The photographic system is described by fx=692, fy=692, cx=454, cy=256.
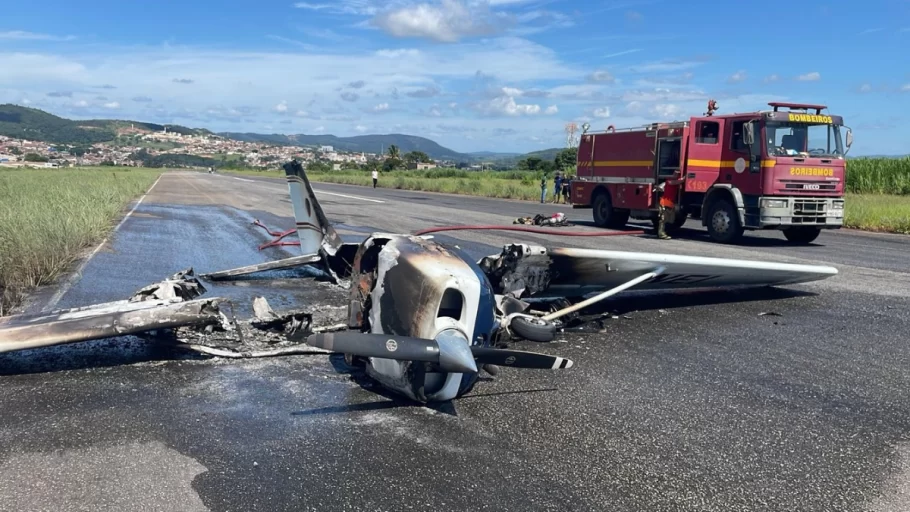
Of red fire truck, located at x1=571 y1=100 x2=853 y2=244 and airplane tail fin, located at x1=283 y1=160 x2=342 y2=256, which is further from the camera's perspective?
red fire truck, located at x1=571 y1=100 x2=853 y2=244

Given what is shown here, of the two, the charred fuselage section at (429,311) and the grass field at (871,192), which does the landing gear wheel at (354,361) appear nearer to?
the charred fuselage section at (429,311)

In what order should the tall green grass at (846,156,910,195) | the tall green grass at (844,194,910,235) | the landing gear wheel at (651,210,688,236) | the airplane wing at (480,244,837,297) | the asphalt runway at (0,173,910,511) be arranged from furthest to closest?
the tall green grass at (846,156,910,195) → the tall green grass at (844,194,910,235) → the landing gear wheel at (651,210,688,236) → the airplane wing at (480,244,837,297) → the asphalt runway at (0,173,910,511)

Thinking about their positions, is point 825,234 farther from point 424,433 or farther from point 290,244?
point 424,433

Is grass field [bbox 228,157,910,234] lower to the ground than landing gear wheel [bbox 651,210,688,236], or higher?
higher

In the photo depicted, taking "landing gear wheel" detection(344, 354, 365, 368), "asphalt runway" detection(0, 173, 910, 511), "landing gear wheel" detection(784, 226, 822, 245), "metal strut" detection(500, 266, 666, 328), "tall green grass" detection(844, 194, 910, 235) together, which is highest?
"tall green grass" detection(844, 194, 910, 235)

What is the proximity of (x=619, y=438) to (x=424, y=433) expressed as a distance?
113 centimetres

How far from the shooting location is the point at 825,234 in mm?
18266

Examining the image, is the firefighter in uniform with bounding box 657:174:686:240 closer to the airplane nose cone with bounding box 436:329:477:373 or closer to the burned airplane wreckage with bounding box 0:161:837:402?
the burned airplane wreckage with bounding box 0:161:837:402


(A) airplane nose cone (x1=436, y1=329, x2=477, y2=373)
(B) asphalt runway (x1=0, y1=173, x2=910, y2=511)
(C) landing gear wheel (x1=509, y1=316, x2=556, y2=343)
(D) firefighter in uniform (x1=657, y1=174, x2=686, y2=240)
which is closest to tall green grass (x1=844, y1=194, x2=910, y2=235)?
(D) firefighter in uniform (x1=657, y1=174, x2=686, y2=240)

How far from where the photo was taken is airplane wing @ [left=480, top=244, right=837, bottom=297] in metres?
6.58

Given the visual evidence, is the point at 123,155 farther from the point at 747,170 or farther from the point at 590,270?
the point at 590,270

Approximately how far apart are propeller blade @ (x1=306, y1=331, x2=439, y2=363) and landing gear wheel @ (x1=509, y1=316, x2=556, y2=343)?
72.3 inches

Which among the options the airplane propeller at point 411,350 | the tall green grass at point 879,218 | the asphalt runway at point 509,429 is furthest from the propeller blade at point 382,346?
the tall green grass at point 879,218

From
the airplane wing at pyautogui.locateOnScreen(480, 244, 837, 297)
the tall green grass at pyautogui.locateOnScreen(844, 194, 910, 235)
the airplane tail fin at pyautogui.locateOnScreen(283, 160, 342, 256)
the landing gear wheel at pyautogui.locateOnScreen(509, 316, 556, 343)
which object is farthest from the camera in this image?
the tall green grass at pyautogui.locateOnScreen(844, 194, 910, 235)
